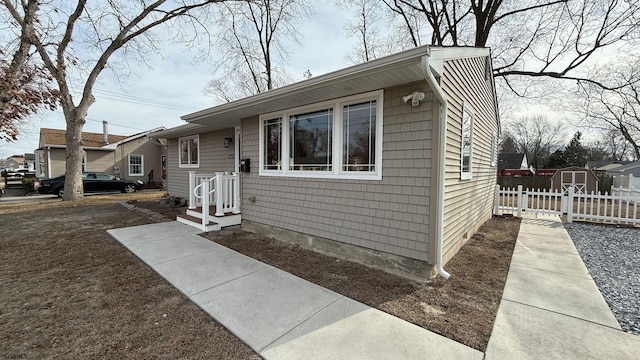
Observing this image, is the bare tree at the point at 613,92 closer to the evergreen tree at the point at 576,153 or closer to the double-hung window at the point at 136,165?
the evergreen tree at the point at 576,153

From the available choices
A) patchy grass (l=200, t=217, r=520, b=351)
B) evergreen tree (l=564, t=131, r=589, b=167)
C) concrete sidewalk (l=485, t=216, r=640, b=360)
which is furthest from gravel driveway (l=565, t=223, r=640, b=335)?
evergreen tree (l=564, t=131, r=589, b=167)

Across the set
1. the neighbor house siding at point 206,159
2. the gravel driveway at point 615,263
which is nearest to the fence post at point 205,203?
the neighbor house siding at point 206,159

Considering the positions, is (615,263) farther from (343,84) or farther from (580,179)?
(580,179)

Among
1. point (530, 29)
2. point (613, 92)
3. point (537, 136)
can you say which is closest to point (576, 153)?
point (537, 136)

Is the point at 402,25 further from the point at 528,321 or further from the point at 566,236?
the point at 528,321

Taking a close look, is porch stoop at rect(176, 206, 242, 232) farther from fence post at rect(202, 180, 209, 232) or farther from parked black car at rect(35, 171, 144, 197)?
parked black car at rect(35, 171, 144, 197)

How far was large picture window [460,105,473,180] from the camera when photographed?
4.68 m

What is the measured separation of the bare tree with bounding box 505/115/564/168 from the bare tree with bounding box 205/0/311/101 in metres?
36.2

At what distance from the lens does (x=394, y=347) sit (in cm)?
218

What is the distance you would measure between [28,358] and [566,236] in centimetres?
898

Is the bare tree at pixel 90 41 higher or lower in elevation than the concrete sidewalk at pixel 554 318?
higher

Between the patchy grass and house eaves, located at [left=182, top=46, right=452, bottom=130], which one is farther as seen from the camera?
house eaves, located at [left=182, top=46, right=452, bottom=130]

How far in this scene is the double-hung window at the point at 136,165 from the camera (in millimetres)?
18531

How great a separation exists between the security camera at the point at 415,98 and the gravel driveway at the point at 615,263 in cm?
315
